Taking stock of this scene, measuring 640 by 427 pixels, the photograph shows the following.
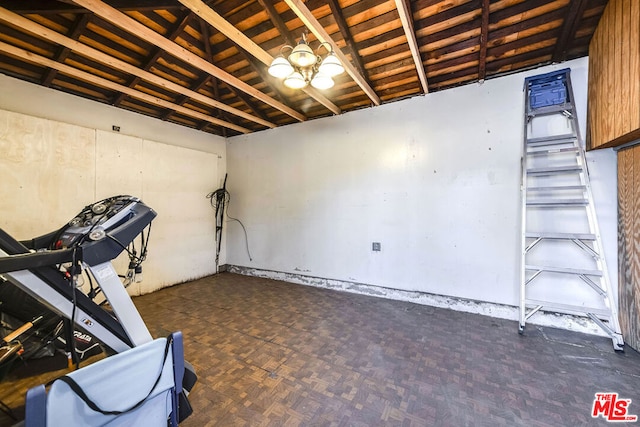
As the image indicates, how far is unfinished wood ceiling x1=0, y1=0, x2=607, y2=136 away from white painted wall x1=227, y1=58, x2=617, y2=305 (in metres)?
0.41

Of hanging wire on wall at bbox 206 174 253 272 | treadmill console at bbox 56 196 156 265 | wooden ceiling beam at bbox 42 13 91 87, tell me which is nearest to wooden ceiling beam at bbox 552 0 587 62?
treadmill console at bbox 56 196 156 265

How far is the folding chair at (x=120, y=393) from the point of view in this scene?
934mm

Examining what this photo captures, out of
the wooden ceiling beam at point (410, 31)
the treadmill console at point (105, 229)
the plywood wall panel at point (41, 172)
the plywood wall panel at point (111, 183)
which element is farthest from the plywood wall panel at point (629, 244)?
the plywood wall panel at point (41, 172)

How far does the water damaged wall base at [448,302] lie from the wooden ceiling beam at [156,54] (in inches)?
137

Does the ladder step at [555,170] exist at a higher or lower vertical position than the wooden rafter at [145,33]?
lower

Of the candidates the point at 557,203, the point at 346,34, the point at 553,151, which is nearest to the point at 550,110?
the point at 553,151

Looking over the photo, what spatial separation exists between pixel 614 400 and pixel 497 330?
0.99 meters

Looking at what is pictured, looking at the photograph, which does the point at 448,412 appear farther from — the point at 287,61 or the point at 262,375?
the point at 287,61

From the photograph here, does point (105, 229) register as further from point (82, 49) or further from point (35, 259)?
point (82, 49)

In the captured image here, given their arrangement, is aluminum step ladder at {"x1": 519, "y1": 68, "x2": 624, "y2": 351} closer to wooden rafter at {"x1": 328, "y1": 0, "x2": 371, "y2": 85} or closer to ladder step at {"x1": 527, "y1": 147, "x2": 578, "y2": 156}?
ladder step at {"x1": 527, "y1": 147, "x2": 578, "y2": 156}

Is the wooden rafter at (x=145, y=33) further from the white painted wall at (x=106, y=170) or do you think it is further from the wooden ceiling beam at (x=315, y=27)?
the white painted wall at (x=106, y=170)

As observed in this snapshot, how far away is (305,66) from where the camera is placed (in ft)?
7.38

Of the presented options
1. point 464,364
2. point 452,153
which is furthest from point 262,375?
point 452,153

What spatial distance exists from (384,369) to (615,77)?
10.5ft
